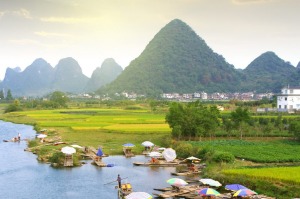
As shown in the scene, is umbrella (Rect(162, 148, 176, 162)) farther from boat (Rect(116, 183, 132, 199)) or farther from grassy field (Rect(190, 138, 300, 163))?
boat (Rect(116, 183, 132, 199))

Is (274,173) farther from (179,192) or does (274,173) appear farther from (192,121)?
(192,121)

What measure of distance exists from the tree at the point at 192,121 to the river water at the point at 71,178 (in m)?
7.18

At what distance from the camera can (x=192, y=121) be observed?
1505 inches

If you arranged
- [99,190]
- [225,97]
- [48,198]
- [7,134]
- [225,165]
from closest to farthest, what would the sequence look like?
[48,198] → [99,190] → [225,165] → [7,134] → [225,97]

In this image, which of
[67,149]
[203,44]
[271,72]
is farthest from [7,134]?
[271,72]

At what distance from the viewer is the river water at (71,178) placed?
73.7 feet

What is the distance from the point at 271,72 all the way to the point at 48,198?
171 metres

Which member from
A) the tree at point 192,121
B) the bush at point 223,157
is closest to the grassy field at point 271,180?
the bush at point 223,157

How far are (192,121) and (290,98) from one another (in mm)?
30784

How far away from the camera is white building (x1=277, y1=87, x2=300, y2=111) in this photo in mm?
62719

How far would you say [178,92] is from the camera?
487 feet

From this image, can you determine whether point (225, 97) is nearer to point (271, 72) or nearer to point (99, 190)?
point (271, 72)

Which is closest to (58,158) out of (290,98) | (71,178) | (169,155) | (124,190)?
(71,178)

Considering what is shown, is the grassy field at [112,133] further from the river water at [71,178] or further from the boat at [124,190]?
the boat at [124,190]
